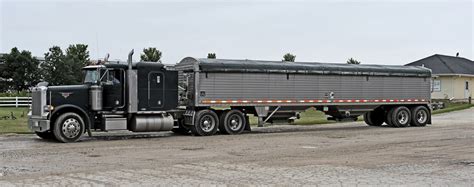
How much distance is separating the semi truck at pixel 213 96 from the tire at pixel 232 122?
0.12 ft

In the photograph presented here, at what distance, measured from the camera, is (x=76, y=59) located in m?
54.2

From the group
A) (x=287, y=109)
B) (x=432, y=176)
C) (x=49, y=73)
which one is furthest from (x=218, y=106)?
(x=49, y=73)

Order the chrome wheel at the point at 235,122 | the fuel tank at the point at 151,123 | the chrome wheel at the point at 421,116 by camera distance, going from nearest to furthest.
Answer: the fuel tank at the point at 151,123
the chrome wheel at the point at 235,122
the chrome wheel at the point at 421,116

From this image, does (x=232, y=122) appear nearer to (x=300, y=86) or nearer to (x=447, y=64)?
(x=300, y=86)

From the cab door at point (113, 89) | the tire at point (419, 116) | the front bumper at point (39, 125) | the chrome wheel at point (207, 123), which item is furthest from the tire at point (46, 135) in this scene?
the tire at point (419, 116)

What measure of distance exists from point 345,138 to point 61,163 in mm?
10122

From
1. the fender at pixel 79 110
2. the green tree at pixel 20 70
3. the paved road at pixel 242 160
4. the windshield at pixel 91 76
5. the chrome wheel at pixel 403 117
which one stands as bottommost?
the paved road at pixel 242 160

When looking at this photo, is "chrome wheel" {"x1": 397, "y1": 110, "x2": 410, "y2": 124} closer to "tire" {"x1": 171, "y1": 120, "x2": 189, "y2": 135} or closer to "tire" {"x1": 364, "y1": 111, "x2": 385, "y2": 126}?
"tire" {"x1": 364, "y1": 111, "x2": 385, "y2": 126}

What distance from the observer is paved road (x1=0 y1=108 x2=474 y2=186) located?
10375 millimetres

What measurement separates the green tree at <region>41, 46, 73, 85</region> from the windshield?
31.0 metres

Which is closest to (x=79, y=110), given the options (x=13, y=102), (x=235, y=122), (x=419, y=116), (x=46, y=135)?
→ (x=46, y=135)

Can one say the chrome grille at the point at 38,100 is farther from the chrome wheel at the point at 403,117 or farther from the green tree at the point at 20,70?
the green tree at the point at 20,70

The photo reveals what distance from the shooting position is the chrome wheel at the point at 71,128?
1780 cm

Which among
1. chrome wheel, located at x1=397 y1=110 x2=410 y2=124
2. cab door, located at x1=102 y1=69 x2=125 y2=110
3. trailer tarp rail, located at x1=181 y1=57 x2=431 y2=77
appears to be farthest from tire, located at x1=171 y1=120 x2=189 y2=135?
chrome wheel, located at x1=397 y1=110 x2=410 y2=124
